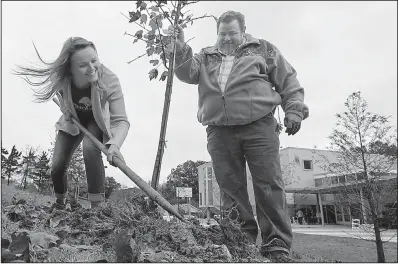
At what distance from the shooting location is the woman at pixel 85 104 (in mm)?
2543

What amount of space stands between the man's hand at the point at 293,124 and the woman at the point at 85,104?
1.17 m

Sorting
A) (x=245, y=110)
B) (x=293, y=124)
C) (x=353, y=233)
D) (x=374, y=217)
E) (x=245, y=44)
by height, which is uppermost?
(x=245, y=44)

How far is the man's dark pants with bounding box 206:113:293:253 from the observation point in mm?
2346

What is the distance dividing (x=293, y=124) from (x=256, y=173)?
1.50ft

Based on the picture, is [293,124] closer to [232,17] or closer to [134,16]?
[232,17]

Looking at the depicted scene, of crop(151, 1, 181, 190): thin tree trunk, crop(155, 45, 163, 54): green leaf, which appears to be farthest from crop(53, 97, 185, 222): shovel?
crop(155, 45, 163, 54): green leaf

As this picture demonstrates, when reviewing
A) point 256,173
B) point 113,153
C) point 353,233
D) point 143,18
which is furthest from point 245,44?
point 353,233

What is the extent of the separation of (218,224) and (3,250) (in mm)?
1142

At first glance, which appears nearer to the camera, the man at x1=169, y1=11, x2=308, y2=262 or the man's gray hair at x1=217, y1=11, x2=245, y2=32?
the man at x1=169, y1=11, x2=308, y2=262

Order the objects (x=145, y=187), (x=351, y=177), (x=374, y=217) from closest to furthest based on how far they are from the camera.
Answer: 1. (x=145, y=187)
2. (x=374, y=217)
3. (x=351, y=177)

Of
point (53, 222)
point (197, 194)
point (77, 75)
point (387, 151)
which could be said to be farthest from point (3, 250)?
point (387, 151)

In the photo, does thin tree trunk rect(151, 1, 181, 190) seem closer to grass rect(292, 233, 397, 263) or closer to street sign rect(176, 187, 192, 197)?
street sign rect(176, 187, 192, 197)

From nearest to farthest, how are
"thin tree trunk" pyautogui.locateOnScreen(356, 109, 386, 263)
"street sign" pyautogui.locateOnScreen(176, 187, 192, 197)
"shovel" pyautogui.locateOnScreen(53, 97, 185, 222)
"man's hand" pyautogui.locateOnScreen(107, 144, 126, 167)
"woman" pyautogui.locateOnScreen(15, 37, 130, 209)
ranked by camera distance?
"shovel" pyautogui.locateOnScreen(53, 97, 185, 222)
"man's hand" pyautogui.locateOnScreen(107, 144, 126, 167)
"woman" pyautogui.locateOnScreen(15, 37, 130, 209)
"street sign" pyautogui.locateOnScreen(176, 187, 192, 197)
"thin tree trunk" pyautogui.locateOnScreen(356, 109, 386, 263)

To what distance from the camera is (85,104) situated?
274 centimetres
